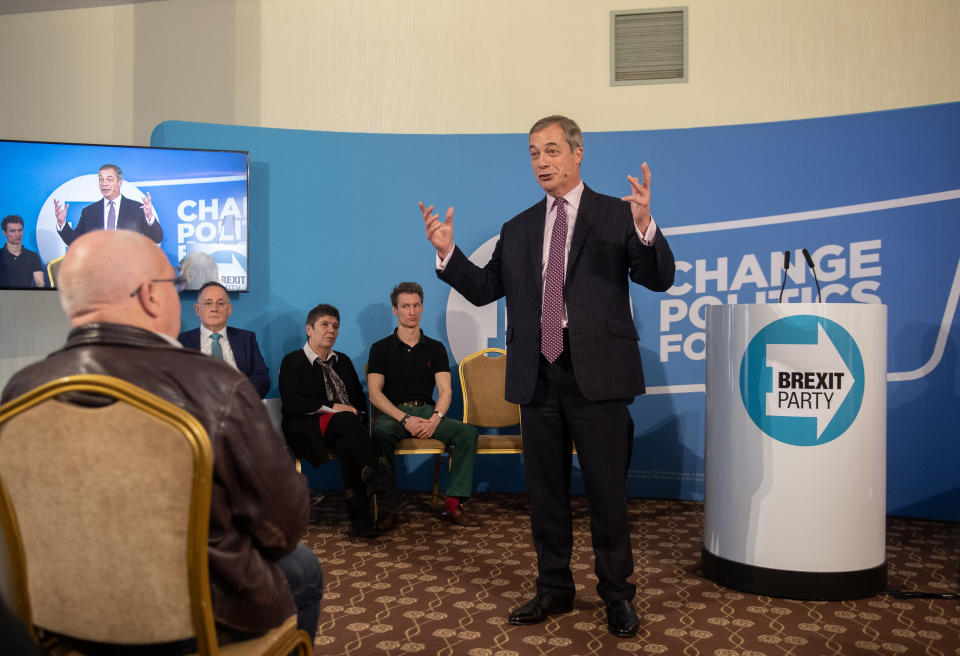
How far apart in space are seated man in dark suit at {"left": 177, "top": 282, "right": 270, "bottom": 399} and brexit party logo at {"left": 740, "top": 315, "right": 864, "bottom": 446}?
2.97 meters

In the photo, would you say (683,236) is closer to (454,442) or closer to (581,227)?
(454,442)

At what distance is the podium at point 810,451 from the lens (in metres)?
3.05

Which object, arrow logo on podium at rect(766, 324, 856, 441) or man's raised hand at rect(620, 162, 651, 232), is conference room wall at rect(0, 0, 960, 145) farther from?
man's raised hand at rect(620, 162, 651, 232)

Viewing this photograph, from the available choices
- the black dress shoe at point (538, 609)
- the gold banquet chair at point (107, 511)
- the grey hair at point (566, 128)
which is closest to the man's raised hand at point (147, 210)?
Answer: the grey hair at point (566, 128)

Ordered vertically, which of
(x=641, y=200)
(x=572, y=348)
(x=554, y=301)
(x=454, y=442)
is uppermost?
(x=641, y=200)

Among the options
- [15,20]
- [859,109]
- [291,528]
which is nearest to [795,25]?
[859,109]

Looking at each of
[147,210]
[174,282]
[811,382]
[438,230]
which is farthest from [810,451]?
[147,210]

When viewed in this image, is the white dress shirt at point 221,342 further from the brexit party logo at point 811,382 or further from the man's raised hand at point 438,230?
the brexit party logo at point 811,382

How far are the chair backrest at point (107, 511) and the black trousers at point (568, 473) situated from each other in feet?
5.43

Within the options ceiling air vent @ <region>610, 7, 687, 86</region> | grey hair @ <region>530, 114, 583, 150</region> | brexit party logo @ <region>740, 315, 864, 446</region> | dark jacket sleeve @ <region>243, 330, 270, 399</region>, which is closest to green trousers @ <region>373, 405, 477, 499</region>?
dark jacket sleeve @ <region>243, 330, 270, 399</region>

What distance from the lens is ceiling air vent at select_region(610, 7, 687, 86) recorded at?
5633 millimetres

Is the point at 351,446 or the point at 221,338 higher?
the point at 221,338

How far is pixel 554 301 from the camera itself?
2721 mm

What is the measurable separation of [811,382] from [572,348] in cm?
109
